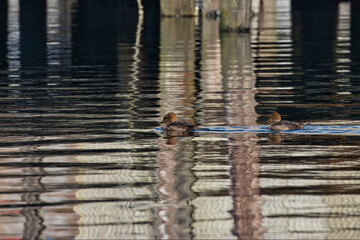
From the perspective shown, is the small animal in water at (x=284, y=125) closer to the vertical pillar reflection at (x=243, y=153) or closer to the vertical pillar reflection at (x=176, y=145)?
the vertical pillar reflection at (x=243, y=153)

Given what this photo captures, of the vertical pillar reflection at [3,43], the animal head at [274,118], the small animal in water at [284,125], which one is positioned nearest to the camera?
the small animal in water at [284,125]

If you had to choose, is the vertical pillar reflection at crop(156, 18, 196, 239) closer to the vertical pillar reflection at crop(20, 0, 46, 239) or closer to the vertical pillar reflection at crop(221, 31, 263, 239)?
the vertical pillar reflection at crop(221, 31, 263, 239)

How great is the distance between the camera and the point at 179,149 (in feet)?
33.3

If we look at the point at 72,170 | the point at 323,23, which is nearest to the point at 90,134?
the point at 72,170

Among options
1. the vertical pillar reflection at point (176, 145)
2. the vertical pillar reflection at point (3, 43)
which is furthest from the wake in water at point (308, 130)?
the vertical pillar reflection at point (3, 43)

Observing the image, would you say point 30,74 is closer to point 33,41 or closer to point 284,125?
point 284,125

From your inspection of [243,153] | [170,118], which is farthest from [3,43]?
[243,153]

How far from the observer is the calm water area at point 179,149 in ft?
23.0

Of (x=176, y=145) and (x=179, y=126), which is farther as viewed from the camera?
(x=179, y=126)

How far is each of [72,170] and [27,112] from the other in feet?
14.5

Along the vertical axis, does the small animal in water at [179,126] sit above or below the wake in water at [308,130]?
above

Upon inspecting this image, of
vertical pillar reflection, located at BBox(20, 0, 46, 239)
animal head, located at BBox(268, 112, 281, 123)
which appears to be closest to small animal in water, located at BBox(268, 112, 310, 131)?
animal head, located at BBox(268, 112, 281, 123)

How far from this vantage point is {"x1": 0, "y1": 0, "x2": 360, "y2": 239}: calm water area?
701 cm

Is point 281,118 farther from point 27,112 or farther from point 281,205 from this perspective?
point 281,205
